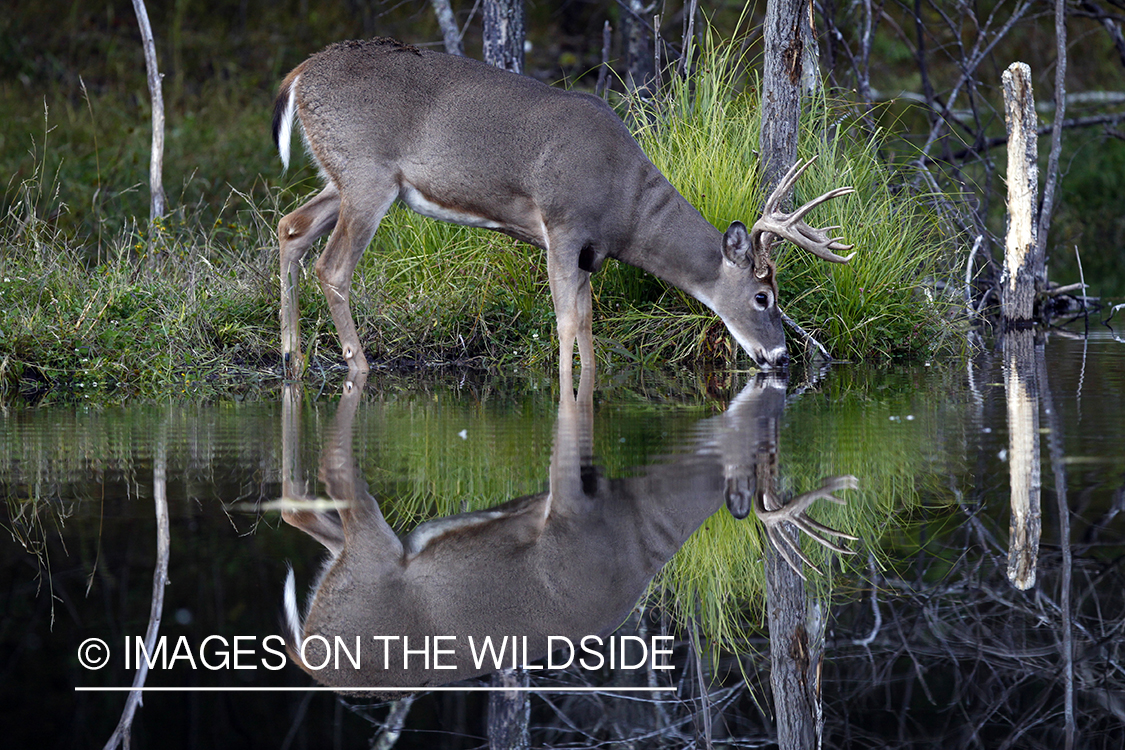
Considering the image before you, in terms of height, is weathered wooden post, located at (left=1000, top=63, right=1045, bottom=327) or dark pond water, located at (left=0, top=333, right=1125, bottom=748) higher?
weathered wooden post, located at (left=1000, top=63, right=1045, bottom=327)

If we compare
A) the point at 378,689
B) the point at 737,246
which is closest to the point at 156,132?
the point at 737,246

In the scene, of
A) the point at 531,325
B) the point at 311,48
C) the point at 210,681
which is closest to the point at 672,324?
the point at 531,325

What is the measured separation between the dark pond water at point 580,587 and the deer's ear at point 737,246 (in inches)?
108

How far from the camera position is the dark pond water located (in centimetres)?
246

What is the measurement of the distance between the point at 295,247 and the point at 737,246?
2784 mm

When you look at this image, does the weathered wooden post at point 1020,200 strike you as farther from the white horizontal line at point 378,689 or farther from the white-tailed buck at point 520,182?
the white horizontal line at point 378,689

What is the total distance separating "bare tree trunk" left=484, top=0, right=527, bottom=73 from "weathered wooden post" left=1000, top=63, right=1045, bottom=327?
151 inches

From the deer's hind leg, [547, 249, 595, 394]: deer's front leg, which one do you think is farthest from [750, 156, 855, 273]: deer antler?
the deer's hind leg

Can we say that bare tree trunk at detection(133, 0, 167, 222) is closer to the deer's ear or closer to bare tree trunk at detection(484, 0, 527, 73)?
bare tree trunk at detection(484, 0, 527, 73)

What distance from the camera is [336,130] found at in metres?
7.78

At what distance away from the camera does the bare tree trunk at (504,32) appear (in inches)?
416

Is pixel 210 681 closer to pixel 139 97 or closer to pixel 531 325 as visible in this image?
pixel 531 325

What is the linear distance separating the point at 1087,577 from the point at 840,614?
1.97ft

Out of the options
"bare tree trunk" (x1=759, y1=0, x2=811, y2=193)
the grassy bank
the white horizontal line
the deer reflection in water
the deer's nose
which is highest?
"bare tree trunk" (x1=759, y1=0, x2=811, y2=193)
